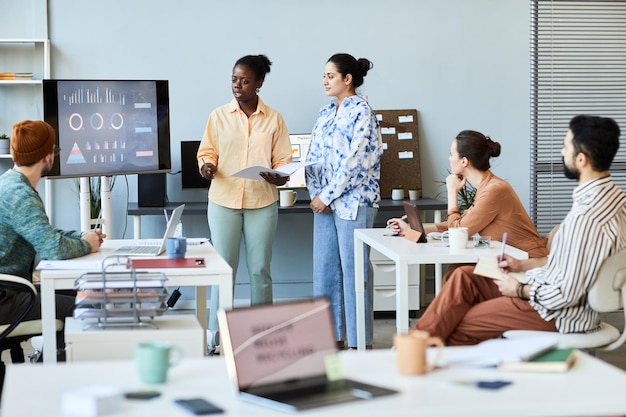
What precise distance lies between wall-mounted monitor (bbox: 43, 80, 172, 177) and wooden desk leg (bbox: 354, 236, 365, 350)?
130cm

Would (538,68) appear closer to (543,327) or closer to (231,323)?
(543,327)

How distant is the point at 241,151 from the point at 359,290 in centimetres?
98

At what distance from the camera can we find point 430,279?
6.60 meters

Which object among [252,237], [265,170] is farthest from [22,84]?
[265,170]

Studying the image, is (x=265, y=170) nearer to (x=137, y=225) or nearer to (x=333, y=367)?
(x=137, y=225)

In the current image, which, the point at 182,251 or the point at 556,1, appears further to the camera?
the point at 556,1

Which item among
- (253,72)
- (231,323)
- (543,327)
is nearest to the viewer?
(231,323)

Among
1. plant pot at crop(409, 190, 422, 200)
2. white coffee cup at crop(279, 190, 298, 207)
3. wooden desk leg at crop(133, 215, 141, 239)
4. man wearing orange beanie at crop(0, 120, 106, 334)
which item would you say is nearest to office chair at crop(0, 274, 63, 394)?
man wearing orange beanie at crop(0, 120, 106, 334)

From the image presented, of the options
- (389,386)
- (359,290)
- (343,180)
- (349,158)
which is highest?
(349,158)

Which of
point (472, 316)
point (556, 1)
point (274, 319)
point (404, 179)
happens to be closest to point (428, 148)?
point (404, 179)

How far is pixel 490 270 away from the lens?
3084 mm

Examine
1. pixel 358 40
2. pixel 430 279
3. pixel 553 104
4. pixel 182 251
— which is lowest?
pixel 430 279

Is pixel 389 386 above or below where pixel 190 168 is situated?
below

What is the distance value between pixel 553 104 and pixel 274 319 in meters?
5.21
